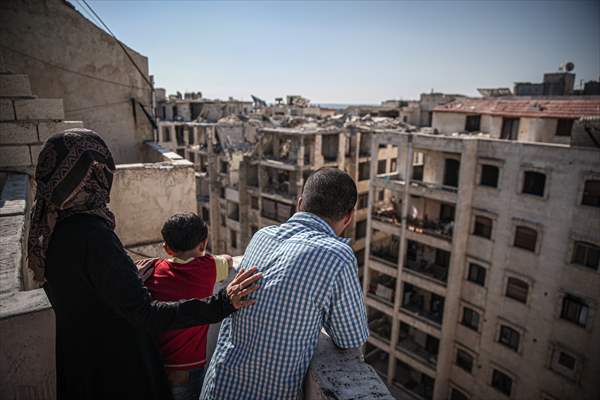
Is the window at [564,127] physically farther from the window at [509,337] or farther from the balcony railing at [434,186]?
the window at [509,337]

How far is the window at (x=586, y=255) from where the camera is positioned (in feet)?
57.0

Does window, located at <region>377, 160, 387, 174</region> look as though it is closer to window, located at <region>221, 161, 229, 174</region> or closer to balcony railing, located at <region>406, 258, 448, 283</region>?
balcony railing, located at <region>406, 258, 448, 283</region>

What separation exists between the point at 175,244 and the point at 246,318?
1.17m

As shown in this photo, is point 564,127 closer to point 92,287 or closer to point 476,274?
point 476,274

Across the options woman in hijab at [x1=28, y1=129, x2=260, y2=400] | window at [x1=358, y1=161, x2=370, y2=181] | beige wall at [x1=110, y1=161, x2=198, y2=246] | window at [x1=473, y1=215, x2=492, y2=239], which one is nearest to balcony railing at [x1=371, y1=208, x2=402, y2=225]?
window at [x1=473, y1=215, x2=492, y2=239]

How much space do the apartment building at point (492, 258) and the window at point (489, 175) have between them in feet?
0.20

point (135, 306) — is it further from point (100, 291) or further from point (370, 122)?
point (370, 122)

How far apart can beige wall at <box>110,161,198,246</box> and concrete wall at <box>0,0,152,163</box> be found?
157 inches

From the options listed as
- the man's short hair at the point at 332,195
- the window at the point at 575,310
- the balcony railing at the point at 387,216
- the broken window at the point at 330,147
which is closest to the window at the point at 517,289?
the window at the point at 575,310

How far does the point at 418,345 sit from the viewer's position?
84.1ft

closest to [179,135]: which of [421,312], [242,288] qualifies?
[421,312]

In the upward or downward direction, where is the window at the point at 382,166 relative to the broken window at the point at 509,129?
downward

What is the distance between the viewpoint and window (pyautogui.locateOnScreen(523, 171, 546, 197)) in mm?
19188

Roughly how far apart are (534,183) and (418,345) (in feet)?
41.4
